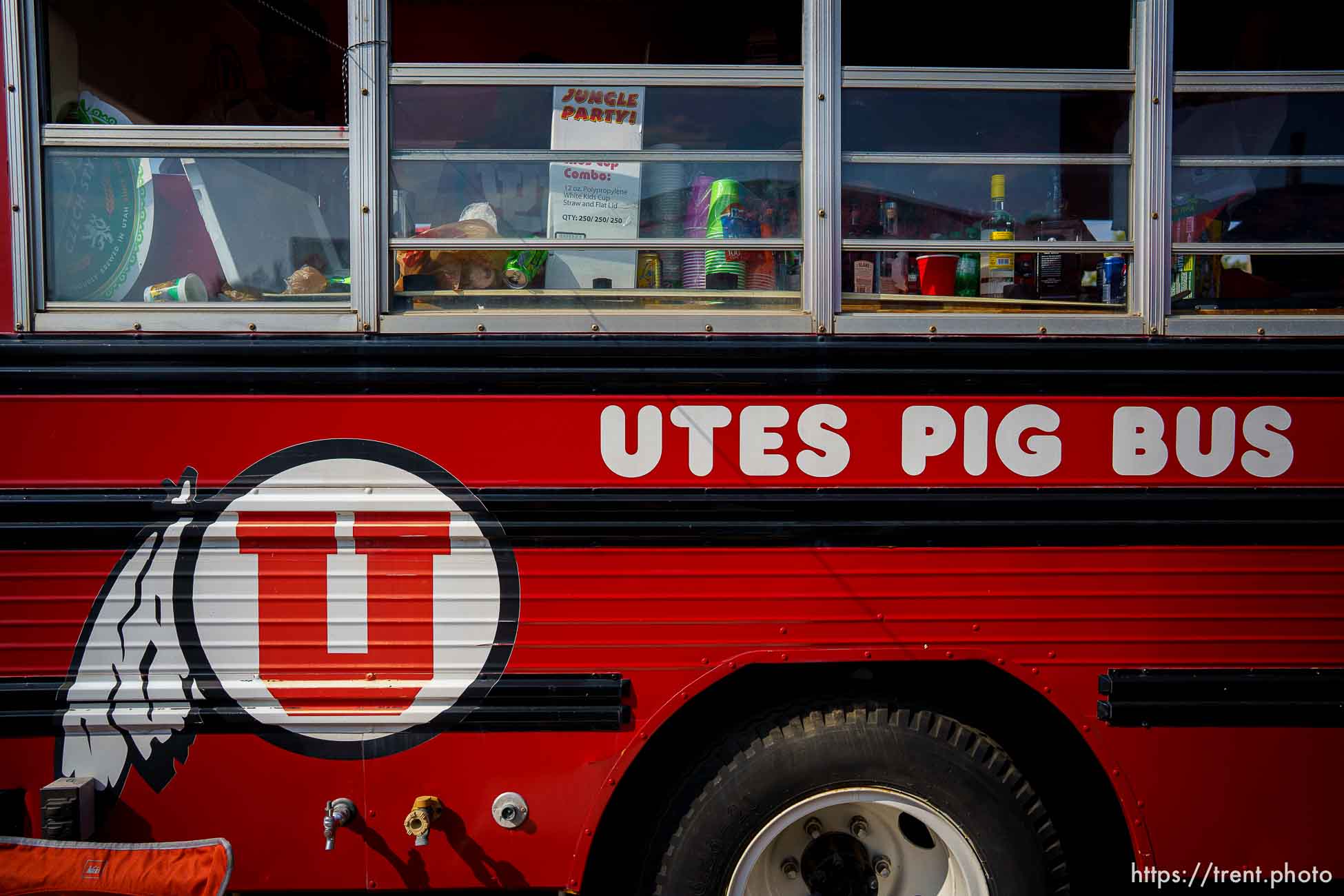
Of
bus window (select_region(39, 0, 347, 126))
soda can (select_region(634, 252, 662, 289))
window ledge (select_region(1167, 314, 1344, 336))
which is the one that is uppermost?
bus window (select_region(39, 0, 347, 126))

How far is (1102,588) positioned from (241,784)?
2087 millimetres

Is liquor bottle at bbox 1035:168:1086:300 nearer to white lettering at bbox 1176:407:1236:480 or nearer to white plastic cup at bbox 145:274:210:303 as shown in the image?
white lettering at bbox 1176:407:1236:480

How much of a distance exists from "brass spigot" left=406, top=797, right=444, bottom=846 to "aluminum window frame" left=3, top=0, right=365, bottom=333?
112cm

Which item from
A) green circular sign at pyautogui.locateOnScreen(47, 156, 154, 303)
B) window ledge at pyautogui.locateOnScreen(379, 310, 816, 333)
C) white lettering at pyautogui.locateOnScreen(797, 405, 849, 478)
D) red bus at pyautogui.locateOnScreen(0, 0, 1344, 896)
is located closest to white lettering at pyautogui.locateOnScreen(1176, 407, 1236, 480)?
red bus at pyautogui.locateOnScreen(0, 0, 1344, 896)

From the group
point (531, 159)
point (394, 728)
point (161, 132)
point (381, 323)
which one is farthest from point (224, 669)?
point (531, 159)

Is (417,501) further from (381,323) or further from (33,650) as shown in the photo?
(33,650)

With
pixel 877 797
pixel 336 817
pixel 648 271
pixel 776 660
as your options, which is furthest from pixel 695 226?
pixel 336 817

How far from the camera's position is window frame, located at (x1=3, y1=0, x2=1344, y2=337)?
181 centimetres

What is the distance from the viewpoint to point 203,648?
182cm

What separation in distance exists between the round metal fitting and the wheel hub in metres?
0.73

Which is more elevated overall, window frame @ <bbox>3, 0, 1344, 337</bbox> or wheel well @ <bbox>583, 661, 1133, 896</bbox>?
window frame @ <bbox>3, 0, 1344, 337</bbox>

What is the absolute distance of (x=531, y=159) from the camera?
1876mm

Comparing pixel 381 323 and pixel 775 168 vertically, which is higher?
pixel 775 168

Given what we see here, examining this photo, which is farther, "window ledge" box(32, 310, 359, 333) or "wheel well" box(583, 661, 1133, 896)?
"wheel well" box(583, 661, 1133, 896)
